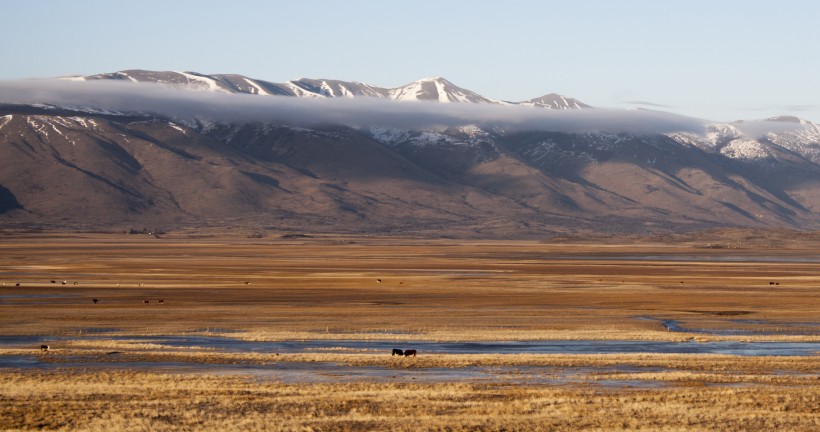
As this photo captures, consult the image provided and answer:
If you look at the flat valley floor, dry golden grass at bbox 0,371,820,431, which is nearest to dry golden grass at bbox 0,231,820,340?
the flat valley floor

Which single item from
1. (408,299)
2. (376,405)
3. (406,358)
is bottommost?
(408,299)

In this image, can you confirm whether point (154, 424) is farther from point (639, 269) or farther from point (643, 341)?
point (639, 269)

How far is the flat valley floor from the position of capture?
87.9ft

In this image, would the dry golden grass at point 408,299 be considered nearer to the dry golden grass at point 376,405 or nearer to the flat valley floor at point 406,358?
the flat valley floor at point 406,358

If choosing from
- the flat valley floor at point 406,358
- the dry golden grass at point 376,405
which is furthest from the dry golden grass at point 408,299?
the dry golden grass at point 376,405

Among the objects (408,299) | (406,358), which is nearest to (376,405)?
(406,358)

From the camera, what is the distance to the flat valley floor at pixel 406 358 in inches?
1055

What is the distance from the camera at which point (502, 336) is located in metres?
46.3

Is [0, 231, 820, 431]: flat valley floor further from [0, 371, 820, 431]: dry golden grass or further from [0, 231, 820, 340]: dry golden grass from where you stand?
[0, 231, 820, 340]: dry golden grass

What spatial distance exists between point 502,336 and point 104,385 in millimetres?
19321

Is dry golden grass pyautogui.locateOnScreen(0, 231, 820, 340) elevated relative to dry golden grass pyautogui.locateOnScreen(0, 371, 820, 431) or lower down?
lower down

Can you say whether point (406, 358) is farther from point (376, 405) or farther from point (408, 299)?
point (408, 299)

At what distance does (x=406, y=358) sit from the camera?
122 feet

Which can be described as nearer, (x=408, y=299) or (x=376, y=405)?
(x=376, y=405)
